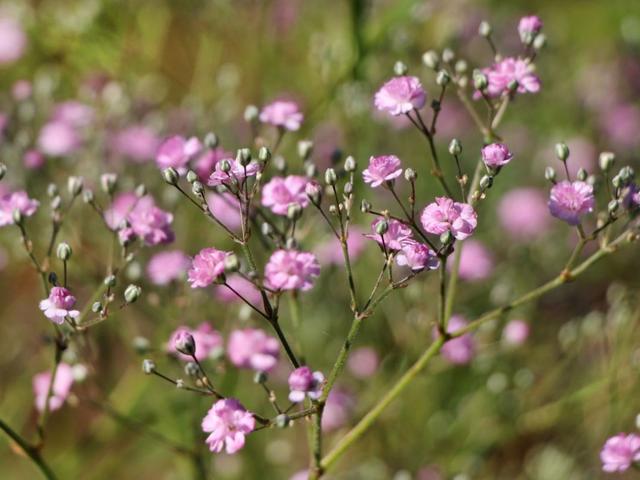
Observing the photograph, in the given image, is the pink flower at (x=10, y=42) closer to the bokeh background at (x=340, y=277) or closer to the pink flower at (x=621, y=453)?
the bokeh background at (x=340, y=277)

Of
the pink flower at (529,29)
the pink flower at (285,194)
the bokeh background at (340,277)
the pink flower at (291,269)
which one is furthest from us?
the bokeh background at (340,277)

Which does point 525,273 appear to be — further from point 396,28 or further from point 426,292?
point 396,28

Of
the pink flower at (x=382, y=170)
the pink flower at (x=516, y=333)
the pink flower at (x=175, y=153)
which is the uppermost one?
the pink flower at (x=175, y=153)

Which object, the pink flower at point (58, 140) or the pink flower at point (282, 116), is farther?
the pink flower at point (58, 140)

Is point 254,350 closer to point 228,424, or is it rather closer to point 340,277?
point 228,424

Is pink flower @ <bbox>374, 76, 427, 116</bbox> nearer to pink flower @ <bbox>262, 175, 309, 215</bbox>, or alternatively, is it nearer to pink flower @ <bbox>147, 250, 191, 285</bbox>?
pink flower @ <bbox>262, 175, 309, 215</bbox>

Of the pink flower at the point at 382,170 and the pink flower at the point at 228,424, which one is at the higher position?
the pink flower at the point at 382,170

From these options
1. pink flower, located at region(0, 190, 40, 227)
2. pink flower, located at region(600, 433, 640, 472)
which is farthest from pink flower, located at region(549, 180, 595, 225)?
pink flower, located at region(0, 190, 40, 227)

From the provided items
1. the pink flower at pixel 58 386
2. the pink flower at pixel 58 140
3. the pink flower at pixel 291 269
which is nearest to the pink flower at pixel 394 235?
the pink flower at pixel 291 269

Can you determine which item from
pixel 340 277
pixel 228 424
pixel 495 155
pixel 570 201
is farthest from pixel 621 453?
pixel 340 277
